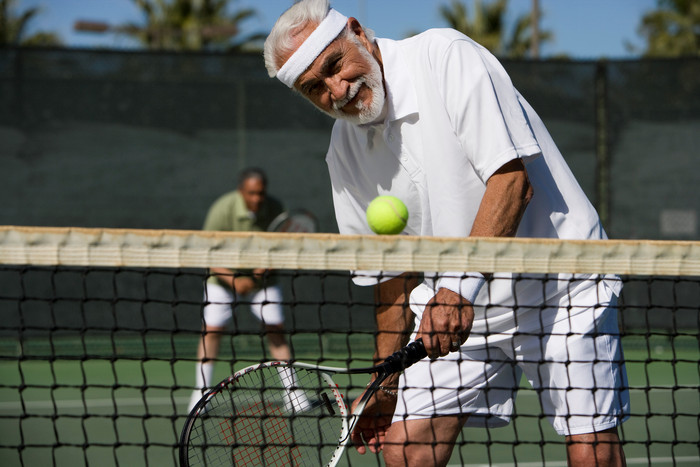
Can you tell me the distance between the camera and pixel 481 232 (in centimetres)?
196

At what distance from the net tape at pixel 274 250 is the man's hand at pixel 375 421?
0.62m

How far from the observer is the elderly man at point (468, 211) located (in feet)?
6.44

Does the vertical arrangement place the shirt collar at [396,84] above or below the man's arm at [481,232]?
above

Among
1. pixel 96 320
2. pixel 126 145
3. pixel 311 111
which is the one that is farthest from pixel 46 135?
pixel 311 111

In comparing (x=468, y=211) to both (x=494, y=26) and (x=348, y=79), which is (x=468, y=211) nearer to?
(x=348, y=79)

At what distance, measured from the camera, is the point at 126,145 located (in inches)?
260

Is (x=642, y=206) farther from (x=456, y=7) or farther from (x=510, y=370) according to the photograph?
(x=456, y=7)

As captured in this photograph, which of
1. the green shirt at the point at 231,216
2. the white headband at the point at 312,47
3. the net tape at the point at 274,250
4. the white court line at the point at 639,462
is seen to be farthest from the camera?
the green shirt at the point at 231,216

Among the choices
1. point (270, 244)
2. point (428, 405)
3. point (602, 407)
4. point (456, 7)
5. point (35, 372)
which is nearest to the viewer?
point (270, 244)

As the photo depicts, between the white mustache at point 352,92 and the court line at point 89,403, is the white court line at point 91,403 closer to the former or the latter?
the court line at point 89,403

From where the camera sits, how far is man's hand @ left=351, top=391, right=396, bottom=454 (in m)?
2.33

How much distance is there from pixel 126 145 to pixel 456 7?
23.1 meters

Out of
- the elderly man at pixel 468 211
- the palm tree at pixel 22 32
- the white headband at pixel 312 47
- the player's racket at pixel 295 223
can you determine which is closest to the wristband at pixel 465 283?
the elderly man at pixel 468 211

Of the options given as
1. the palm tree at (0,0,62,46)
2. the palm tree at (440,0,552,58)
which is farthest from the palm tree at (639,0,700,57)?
the palm tree at (0,0,62,46)
